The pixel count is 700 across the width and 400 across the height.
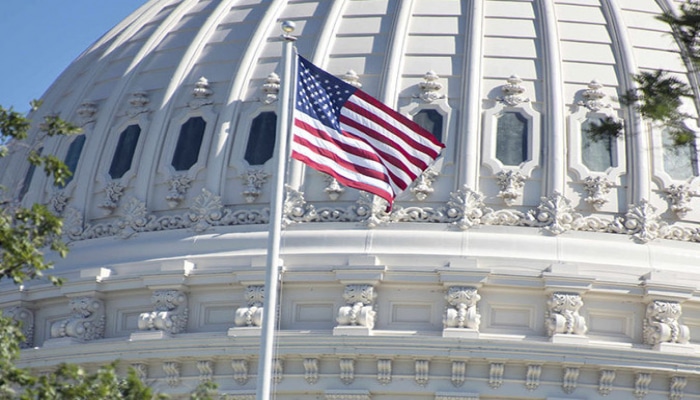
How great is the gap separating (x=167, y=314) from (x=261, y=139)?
5.07 meters

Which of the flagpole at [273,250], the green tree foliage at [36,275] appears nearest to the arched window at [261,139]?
the flagpole at [273,250]

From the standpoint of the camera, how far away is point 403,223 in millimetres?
43031

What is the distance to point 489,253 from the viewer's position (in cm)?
4206

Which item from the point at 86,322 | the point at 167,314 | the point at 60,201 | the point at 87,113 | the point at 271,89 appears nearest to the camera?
the point at 167,314

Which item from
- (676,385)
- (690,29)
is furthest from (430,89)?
(690,29)

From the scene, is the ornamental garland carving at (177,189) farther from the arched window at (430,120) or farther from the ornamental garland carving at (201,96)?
the arched window at (430,120)

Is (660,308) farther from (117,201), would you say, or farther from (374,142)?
(117,201)

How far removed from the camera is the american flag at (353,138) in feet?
103

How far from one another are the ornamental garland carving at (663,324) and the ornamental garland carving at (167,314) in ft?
32.7

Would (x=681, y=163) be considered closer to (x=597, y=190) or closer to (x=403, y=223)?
(x=597, y=190)

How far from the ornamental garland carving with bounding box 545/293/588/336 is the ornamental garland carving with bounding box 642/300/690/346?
1.37m

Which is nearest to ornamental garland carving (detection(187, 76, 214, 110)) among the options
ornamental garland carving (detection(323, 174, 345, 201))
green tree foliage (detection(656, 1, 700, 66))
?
ornamental garland carving (detection(323, 174, 345, 201))

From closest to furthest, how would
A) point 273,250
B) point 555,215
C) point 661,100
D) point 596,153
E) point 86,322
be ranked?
point 661,100 < point 273,250 < point 555,215 < point 86,322 < point 596,153

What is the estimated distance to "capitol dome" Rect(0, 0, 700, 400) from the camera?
133ft
